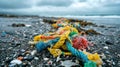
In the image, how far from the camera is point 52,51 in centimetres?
416

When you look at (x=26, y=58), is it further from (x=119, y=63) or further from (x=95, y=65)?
(x=119, y=63)

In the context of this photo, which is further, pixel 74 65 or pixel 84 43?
pixel 84 43

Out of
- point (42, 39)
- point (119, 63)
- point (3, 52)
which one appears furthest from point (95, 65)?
point (3, 52)

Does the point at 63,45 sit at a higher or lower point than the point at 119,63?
higher

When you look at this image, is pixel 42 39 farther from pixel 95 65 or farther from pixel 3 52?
pixel 95 65

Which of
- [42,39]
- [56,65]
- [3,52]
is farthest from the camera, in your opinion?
[42,39]

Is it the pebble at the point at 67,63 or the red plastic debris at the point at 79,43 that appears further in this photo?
the red plastic debris at the point at 79,43

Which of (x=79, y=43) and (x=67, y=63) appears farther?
(x=79, y=43)

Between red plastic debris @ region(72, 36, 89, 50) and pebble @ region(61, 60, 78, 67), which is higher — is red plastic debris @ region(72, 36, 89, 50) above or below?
above

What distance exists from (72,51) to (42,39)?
1315mm

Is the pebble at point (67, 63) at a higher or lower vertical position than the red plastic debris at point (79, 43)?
lower

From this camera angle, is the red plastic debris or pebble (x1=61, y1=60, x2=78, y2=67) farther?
the red plastic debris

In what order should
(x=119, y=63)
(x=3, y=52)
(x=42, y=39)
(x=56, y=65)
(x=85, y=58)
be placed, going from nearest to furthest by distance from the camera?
(x=85, y=58), (x=56, y=65), (x=119, y=63), (x=3, y=52), (x=42, y=39)

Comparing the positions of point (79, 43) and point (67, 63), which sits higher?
point (79, 43)
